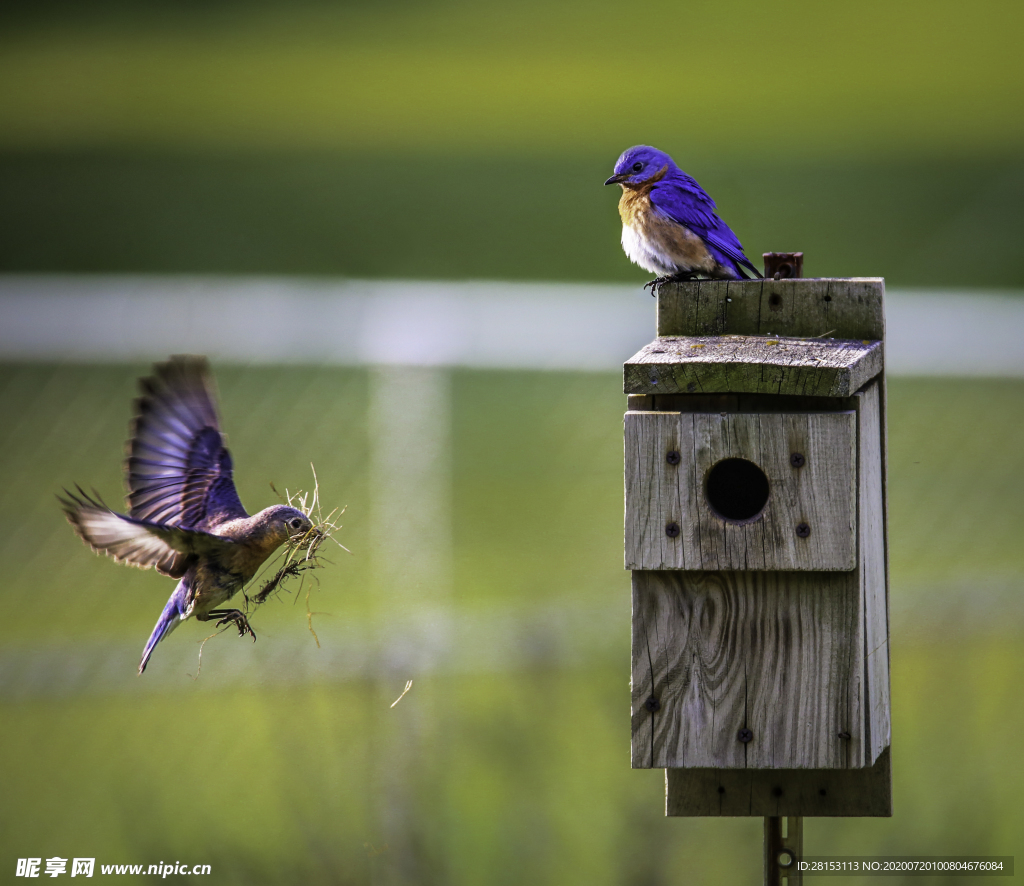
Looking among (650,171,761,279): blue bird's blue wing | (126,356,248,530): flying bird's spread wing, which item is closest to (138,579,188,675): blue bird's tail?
(126,356,248,530): flying bird's spread wing

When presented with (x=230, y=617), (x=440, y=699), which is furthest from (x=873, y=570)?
(x=440, y=699)

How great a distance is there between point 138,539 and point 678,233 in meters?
1.69

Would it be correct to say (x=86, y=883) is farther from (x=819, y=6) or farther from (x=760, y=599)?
(x=819, y=6)

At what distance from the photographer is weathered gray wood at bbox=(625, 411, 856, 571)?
8.18ft

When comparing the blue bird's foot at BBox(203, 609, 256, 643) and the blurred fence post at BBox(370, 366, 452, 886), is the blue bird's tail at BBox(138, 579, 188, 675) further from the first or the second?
the blurred fence post at BBox(370, 366, 452, 886)

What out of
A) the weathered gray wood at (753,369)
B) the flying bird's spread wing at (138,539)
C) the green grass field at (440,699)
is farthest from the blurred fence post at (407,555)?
the weathered gray wood at (753,369)

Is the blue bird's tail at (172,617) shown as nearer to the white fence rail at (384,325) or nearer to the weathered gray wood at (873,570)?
the weathered gray wood at (873,570)

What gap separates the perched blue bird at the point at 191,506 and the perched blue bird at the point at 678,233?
1251 millimetres

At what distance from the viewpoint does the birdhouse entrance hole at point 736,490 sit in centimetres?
272

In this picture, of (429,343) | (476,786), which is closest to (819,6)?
(429,343)

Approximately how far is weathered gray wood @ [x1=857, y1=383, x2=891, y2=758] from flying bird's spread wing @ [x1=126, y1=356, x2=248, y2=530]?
1.41 metres

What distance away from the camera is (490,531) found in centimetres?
898

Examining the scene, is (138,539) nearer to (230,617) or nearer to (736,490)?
(230,617)

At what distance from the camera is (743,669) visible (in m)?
2.59
